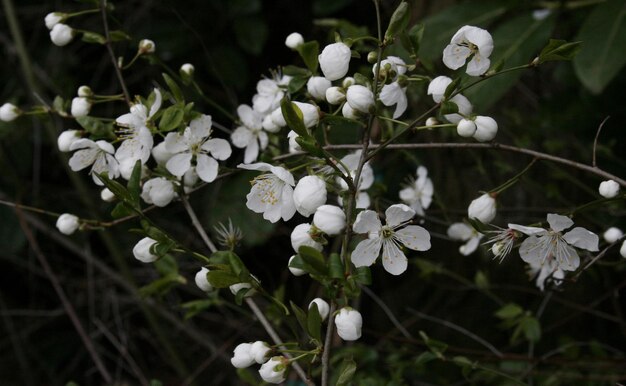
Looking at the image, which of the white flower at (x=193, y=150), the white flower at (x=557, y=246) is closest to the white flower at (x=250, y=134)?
the white flower at (x=193, y=150)

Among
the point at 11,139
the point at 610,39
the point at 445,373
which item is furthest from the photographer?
the point at 11,139

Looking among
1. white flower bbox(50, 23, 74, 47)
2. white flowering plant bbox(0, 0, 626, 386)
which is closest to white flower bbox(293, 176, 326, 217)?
white flowering plant bbox(0, 0, 626, 386)

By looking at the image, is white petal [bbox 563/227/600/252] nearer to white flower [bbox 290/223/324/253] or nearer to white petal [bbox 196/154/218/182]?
white flower [bbox 290/223/324/253]

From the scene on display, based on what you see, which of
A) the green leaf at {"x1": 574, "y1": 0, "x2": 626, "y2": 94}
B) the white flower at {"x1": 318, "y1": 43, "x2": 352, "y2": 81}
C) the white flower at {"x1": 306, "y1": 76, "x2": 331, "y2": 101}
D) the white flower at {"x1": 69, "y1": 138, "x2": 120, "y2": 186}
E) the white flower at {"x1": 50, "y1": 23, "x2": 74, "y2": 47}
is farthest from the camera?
the green leaf at {"x1": 574, "y1": 0, "x2": 626, "y2": 94}

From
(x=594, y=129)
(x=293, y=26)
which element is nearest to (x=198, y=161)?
(x=594, y=129)

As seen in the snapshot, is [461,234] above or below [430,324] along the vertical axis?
above

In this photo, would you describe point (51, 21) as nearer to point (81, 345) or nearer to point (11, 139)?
point (11, 139)

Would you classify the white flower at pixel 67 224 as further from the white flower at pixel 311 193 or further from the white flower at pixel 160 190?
the white flower at pixel 311 193
